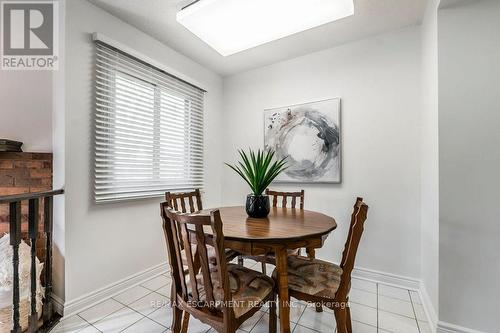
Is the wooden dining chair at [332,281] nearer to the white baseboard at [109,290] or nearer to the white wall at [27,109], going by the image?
the white baseboard at [109,290]

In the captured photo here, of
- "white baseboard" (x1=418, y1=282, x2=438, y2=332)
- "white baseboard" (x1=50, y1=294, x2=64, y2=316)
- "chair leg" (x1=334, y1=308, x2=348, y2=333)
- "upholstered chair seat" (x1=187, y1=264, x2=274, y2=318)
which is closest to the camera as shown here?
"upholstered chair seat" (x1=187, y1=264, x2=274, y2=318)

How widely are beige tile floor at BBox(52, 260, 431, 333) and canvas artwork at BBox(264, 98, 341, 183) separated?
3.85 ft

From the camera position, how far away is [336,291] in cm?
135

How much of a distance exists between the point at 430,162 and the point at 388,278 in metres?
1.22

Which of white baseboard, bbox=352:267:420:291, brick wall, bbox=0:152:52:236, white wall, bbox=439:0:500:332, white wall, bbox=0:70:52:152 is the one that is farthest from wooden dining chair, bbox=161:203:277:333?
white wall, bbox=0:70:52:152

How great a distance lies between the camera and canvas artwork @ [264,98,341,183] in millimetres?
2596

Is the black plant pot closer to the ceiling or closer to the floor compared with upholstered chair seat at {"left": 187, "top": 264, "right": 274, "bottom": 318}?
closer to the ceiling

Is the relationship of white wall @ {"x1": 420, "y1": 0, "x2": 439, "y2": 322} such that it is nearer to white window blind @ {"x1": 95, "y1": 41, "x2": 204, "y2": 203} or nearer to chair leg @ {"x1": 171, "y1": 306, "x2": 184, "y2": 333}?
chair leg @ {"x1": 171, "y1": 306, "x2": 184, "y2": 333}

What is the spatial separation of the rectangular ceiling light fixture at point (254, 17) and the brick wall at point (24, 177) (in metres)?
1.77

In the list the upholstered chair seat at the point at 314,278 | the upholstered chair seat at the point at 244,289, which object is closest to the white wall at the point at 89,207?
the upholstered chair seat at the point at 244,289

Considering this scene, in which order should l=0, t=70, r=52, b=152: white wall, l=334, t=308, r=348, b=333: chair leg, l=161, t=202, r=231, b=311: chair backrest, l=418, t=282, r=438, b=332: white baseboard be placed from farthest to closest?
l=0, t=70, r=52, b=152: white wall, l=418, t=282, r=438, b=332: white baseboard, l=334, t=308, r=348, b=333: chair leg, l=161, t=202, r=231, b=311: chair backrest

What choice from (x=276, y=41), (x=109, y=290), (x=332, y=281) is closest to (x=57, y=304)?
(x=109, y=290)

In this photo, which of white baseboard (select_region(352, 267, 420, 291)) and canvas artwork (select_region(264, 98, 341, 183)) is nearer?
white baseboard (select_region(352, 267, 420, 291))

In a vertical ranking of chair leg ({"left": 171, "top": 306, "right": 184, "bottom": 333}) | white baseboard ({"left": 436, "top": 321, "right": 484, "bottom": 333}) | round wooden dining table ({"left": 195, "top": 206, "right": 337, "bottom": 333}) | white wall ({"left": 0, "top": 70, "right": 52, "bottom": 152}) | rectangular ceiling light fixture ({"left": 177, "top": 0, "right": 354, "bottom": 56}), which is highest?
rectangular ceiling light fixture ({"left": 177, "top": 0, "right": 354, "bottom": 56})
